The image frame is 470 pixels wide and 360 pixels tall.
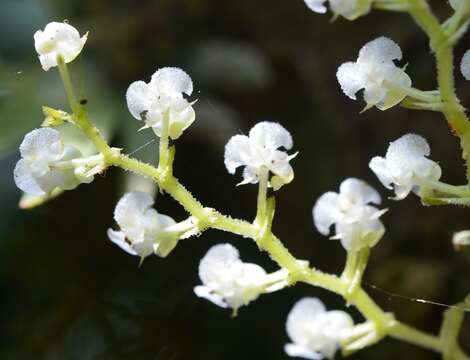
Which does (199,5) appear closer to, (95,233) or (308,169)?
(308,169)

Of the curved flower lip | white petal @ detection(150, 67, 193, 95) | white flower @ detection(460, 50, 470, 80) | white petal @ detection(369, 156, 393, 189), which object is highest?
white flower @ detection(460, 50, 470, 80)

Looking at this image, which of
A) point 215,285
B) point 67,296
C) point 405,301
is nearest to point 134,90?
point 215,285

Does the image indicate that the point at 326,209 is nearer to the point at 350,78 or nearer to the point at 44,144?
the point at 350,78

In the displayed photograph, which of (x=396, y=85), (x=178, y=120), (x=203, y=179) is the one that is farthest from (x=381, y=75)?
(x=203, y=179)

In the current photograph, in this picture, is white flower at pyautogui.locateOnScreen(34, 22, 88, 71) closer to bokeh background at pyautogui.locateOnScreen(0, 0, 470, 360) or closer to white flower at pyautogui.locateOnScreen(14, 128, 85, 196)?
white flower at pyautogui.locateOnScreen(14, 128, 85, 196)

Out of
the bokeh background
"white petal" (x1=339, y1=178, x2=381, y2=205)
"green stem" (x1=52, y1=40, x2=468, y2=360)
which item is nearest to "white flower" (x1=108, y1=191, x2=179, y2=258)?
"green stem" (x1=52, y1=40, x2=468, y2=360)

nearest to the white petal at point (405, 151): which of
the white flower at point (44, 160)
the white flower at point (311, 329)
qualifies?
the white flower at point (311, 329)
